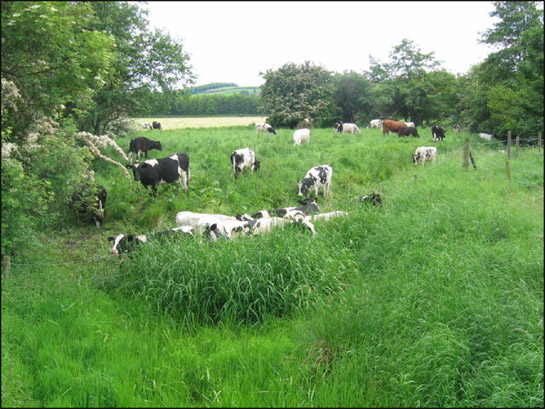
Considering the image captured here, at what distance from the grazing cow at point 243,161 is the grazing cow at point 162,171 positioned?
1745 millimetres

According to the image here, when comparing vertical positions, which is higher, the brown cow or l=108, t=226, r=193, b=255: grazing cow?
the brown cow

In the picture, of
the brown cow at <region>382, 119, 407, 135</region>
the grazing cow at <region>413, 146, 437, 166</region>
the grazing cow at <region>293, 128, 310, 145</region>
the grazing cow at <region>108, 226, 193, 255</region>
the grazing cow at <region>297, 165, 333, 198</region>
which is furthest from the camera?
the brown cow at <region>382, 119, 407, 135</region>

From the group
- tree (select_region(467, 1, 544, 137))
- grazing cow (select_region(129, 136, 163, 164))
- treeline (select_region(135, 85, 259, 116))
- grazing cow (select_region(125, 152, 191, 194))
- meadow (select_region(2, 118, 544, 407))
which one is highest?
treeline (select_region(135, 85, 259, 116))

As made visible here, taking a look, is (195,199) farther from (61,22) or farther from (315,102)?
(315,102)

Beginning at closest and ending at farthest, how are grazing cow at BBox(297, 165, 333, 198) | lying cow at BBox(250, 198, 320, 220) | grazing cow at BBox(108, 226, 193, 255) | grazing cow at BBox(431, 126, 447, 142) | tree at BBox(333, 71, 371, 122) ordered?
grazing cow at BBox(108, 226, 193, 255), lying cow at BBox(250, 198, 320, 220), grazing cow at BBox(297, 165, 333, 198), grazing cow at BBox(431, 126, 447, 142), tree at BBox(333, 71, 371, 122)

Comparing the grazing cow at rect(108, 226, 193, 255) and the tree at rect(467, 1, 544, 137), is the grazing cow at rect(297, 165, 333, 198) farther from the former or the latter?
the tree at rect(467, 1, 544, 137)

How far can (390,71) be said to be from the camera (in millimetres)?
26484

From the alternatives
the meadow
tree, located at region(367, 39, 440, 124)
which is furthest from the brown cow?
the meadow

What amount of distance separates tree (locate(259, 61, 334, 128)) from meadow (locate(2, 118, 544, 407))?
94.9ft

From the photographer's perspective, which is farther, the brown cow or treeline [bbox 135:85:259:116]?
the brown cow

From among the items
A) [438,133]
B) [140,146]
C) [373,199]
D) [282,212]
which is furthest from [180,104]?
[438,133]

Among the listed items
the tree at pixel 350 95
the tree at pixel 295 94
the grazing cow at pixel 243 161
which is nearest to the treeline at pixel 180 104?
the grazing cow at pixel 243 161

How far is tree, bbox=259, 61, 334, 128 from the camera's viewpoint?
119 feet

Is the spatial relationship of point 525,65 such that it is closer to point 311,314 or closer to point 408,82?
point 311,314
